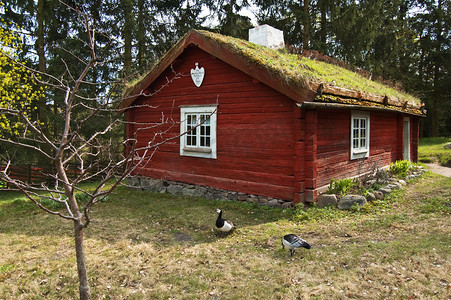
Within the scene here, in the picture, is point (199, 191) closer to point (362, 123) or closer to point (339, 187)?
point (339, 187)

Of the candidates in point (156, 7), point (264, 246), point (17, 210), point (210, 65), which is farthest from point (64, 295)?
point (156, 7)

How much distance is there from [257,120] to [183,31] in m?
13.0

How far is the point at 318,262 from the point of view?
16.1 feet

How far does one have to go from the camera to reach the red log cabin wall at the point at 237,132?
795cm

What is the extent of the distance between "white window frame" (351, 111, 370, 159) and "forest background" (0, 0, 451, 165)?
4.27 meters

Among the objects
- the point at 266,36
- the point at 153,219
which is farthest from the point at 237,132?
the point at 266,36

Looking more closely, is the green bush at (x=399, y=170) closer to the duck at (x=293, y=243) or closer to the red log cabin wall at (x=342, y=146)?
the red log cabin wall at (x=342, y=146)

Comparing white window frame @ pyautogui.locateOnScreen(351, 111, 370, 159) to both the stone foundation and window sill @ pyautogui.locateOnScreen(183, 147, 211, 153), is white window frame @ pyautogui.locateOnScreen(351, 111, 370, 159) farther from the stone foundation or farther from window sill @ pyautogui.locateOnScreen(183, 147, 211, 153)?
window sill @ pyautogui.locateOnScreen(183, 147, 211, 153)

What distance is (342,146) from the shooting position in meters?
9.23

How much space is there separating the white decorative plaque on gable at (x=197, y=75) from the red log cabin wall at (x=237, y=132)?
0.37ft

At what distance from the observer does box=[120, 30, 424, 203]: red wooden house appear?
7.64 metres

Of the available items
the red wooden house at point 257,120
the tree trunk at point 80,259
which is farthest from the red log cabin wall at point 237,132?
the tree trunk at point 80,259

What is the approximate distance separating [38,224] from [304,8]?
18069 mm

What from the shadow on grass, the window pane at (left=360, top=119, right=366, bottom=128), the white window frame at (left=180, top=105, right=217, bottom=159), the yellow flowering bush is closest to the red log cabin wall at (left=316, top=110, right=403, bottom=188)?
the window pane at (left=360, top=119, right=366, bottom=128)
